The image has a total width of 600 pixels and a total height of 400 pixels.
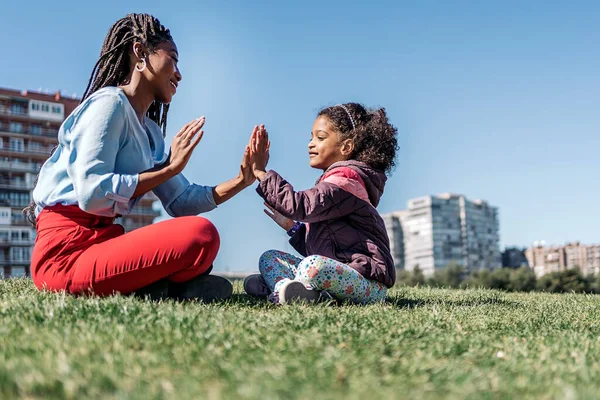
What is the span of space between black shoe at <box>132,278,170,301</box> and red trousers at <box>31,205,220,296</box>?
70mm

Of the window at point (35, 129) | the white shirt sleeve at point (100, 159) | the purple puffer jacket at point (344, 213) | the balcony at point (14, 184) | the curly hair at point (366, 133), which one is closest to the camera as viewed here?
the white shirt sleeve at point (100, 159)

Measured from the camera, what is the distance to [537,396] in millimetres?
2160

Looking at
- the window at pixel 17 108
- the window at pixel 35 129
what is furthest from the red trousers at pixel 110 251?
the window at pixel 35 129

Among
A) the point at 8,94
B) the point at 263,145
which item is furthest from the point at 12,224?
the point at 263,145

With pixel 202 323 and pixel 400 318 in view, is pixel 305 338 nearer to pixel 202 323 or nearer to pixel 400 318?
pixel 202 323

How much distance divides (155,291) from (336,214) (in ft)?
5.14

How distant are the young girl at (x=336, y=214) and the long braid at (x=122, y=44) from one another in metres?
1.08

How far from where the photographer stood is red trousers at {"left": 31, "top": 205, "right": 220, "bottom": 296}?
4.06m

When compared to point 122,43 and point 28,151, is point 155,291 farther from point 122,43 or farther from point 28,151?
point 28,151

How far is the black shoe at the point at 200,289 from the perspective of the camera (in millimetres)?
4508

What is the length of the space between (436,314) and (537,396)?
2122mm

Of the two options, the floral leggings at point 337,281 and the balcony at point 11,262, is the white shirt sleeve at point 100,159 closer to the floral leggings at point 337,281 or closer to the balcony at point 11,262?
the floral leggings at point 337,281

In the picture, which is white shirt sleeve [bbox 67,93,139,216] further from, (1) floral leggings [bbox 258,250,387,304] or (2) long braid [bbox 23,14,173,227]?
(1) floral leggings [bbox 258,250,387,304]

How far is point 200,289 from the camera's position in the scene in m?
4.56
